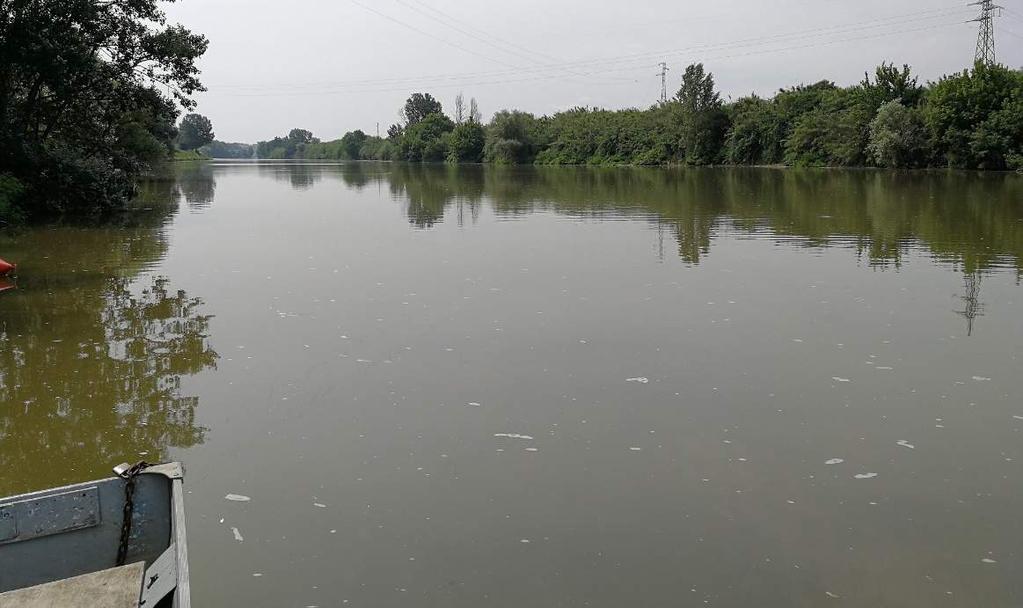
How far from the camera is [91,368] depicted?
8844 millimetres

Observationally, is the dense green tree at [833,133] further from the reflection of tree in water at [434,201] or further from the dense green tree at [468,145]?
the dense green tree at [468,145]

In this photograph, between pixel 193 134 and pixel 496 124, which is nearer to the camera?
pixel 496 124

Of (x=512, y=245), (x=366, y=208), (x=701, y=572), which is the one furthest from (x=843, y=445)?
(x=366, y=208)

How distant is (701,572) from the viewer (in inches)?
191

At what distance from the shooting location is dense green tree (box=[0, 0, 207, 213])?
2255 cm

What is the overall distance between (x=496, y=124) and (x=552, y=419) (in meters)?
93.1

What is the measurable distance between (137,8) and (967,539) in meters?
27.7

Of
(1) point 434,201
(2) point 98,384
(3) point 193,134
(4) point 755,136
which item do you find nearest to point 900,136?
(4) point 755,136

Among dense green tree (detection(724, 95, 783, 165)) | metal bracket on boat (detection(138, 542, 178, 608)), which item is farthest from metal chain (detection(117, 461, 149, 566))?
dense green tree (detection(724, 95, 783, 165))

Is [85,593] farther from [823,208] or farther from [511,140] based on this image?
[511,140]

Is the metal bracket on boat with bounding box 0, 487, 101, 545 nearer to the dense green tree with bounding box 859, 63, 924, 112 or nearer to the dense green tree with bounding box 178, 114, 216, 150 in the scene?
the dense green tree with bounding box 859, 63, 924, 112

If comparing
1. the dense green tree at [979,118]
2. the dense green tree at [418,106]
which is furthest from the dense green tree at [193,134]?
the dense green tree at [979,118]

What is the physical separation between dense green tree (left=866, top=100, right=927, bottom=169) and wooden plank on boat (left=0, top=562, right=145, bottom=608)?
187 feet

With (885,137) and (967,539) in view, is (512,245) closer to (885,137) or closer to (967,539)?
(967,539)
